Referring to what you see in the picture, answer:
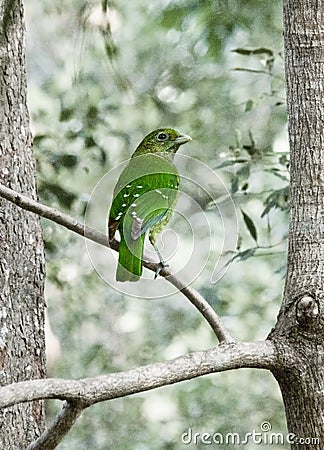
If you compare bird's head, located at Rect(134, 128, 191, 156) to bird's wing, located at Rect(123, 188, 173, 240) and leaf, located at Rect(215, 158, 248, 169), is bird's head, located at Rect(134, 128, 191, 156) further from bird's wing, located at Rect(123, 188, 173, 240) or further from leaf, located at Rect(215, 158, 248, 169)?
leaf, located at Rect(215, 158, 248, 169)

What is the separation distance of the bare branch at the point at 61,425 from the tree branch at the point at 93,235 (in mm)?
211

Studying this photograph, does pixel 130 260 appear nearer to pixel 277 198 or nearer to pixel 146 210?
pixel 146 210

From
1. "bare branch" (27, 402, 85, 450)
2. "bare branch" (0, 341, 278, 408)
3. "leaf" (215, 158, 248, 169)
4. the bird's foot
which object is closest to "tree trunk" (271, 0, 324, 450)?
"bare branch" (0, 341, 278, 408)

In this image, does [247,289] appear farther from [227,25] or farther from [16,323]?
[16,323]

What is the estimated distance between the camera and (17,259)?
3.93 ft

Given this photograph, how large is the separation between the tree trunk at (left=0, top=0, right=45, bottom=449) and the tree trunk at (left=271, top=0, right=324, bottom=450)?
0.36 metres

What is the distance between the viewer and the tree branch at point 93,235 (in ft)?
3.22

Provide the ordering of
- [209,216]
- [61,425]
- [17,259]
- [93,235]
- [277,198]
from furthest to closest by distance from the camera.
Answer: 1. [209,216]
2. [277,198]
3. [17,259]
4. [93,235]
5. [61,425]

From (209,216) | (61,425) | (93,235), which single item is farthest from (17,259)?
(209,216)

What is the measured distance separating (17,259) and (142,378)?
1.26 ft

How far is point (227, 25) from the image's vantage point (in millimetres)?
2324

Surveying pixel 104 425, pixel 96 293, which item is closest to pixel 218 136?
pixel 96 293

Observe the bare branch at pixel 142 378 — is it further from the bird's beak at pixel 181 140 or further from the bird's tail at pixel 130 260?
the bird's beak at pixel 181 140

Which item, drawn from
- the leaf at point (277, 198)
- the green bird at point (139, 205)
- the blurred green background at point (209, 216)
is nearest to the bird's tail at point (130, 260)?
the green bird at point (139, 205)
